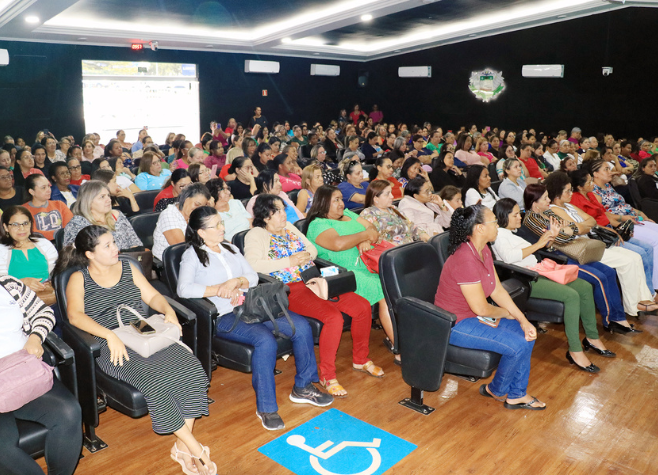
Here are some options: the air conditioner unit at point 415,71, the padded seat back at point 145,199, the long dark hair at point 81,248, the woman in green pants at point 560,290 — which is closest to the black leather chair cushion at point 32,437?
the long dark hair at point 81,248

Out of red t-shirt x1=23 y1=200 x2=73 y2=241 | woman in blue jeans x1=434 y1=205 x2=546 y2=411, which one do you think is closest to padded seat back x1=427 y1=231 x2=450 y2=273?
woman in blue jeans x1=434 y1=205 x2=546 y2=411

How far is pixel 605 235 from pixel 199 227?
11.0 feet

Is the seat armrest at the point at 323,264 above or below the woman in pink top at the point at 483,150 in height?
below

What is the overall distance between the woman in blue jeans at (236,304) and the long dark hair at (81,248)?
491 mm

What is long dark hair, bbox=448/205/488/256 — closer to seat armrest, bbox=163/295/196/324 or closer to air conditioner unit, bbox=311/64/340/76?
seat armrest, bbox=163/295/196/324

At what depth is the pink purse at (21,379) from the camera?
87.0 inches

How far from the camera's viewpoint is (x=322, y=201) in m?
3.76

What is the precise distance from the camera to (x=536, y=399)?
321 cm

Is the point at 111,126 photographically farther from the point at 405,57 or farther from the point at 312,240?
the point at 312,240

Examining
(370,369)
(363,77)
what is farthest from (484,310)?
(363,77)

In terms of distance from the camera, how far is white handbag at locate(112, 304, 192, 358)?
2570 mm

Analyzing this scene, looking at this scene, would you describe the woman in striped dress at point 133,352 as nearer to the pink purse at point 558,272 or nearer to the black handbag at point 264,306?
the black handbag at point 264,306

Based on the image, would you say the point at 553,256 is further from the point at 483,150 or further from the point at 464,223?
the point at 483,150

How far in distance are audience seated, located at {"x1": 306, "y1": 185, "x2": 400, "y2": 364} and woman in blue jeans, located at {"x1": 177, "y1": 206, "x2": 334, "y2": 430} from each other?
0.60m
